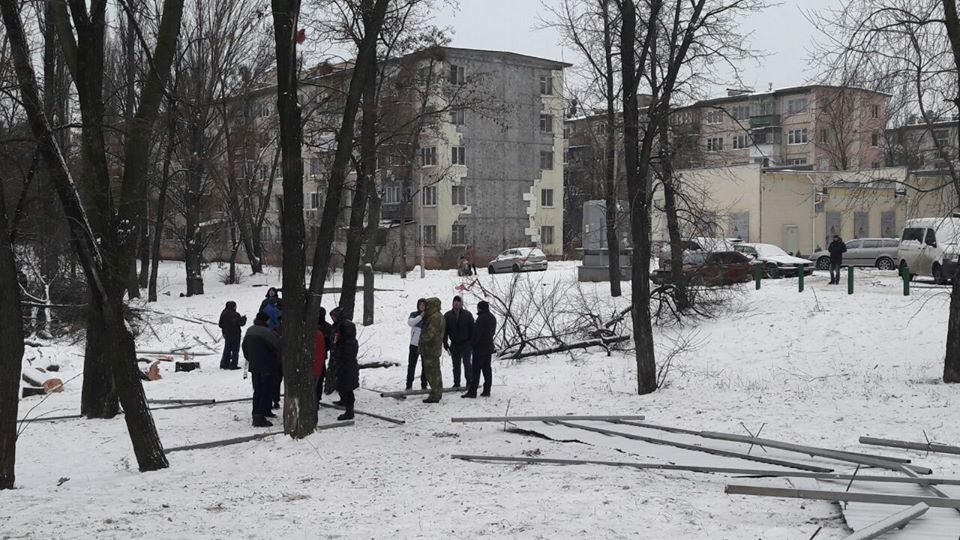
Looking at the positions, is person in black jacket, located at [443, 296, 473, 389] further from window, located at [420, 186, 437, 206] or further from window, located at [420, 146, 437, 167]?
window, located at [420, 186, 437, 206]

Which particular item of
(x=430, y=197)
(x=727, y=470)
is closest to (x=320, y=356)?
(x=727, y=470)

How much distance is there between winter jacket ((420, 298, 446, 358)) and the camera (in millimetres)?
16281

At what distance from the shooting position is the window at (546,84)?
6228 centimetres

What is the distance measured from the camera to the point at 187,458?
11961 mm

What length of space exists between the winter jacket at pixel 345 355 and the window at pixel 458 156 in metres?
43.8

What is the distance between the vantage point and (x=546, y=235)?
206 ft

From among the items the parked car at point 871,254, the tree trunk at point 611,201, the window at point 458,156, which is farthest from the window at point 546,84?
the tree trunk at point 611,201

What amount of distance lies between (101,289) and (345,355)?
4.47 m

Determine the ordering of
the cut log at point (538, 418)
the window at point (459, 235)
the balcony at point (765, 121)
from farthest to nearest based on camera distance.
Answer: the balcony at point (765, 121), the window at point (459, 235), the cut log at point (538, 418)

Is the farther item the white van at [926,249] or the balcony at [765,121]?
the balcony at [765,121]

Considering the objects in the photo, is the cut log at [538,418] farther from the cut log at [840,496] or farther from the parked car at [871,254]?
the parked car at [871,254]

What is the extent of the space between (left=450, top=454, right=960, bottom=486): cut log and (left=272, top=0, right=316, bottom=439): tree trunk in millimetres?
2673

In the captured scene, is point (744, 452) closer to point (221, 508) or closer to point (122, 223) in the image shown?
point (221, 508)

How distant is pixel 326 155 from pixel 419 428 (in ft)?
30.3
